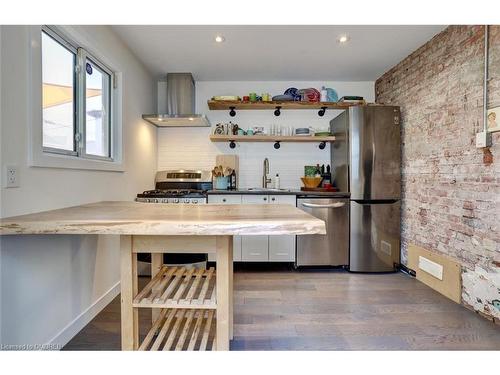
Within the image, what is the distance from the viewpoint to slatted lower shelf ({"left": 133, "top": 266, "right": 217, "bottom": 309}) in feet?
4.65

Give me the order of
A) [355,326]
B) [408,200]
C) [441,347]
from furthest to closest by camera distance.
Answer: [408,200] → [355,326] → [441,347]

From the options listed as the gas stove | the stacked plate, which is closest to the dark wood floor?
the gas stove

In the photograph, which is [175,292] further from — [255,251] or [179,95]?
[179,95]

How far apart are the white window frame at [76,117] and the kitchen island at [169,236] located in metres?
0.40

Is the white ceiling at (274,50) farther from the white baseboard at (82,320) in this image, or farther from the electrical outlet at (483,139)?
the white baseboard at (82,320)

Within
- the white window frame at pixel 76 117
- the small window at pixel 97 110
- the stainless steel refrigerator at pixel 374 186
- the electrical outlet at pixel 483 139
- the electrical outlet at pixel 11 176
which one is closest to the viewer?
the electrical outlet at pixel 11 176

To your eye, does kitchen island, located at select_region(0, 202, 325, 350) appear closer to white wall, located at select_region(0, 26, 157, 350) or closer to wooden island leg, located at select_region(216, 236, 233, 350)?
wooden island leg, located at select_region(216, 236, 233, 350)

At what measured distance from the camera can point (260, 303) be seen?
94.0 inches

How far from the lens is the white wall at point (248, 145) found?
153 inches

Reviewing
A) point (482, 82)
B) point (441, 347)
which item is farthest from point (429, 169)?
point (441, 347)

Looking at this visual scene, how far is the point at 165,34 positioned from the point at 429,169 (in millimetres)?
2928

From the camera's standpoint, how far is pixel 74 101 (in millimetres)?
2062

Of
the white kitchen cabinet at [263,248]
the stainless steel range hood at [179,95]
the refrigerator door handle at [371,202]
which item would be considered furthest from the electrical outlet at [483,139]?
the stainless steel range hood at [179,95]
